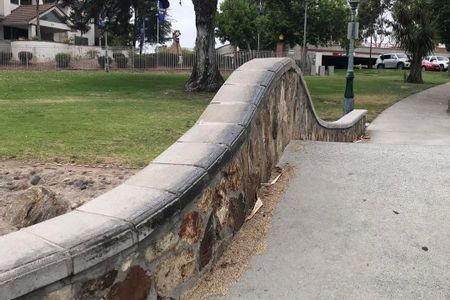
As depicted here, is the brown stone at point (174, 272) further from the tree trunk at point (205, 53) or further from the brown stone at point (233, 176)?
the tree trunk at point (205, 53)

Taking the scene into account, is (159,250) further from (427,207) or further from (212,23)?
(212,23)

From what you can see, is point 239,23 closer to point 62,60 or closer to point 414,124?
point 62,60

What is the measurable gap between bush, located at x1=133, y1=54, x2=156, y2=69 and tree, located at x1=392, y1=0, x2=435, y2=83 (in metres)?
17.4

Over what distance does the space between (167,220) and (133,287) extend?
424 mm

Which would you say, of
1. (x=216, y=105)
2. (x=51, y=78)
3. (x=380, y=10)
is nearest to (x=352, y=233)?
(x=216, y=105)

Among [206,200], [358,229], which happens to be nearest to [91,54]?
[358,229]

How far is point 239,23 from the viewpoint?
60.2 m

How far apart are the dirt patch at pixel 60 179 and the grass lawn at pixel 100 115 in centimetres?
44

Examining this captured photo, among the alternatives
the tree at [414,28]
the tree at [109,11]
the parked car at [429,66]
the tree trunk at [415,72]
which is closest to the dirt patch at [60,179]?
the tree at [109,11]

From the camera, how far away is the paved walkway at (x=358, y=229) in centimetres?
372

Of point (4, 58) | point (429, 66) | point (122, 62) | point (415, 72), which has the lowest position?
point (415, 72)

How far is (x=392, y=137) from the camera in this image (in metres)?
14.2

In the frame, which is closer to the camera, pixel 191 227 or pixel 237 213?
pixel 191 227

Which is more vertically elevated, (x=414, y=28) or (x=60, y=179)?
(x=414, y=28)
